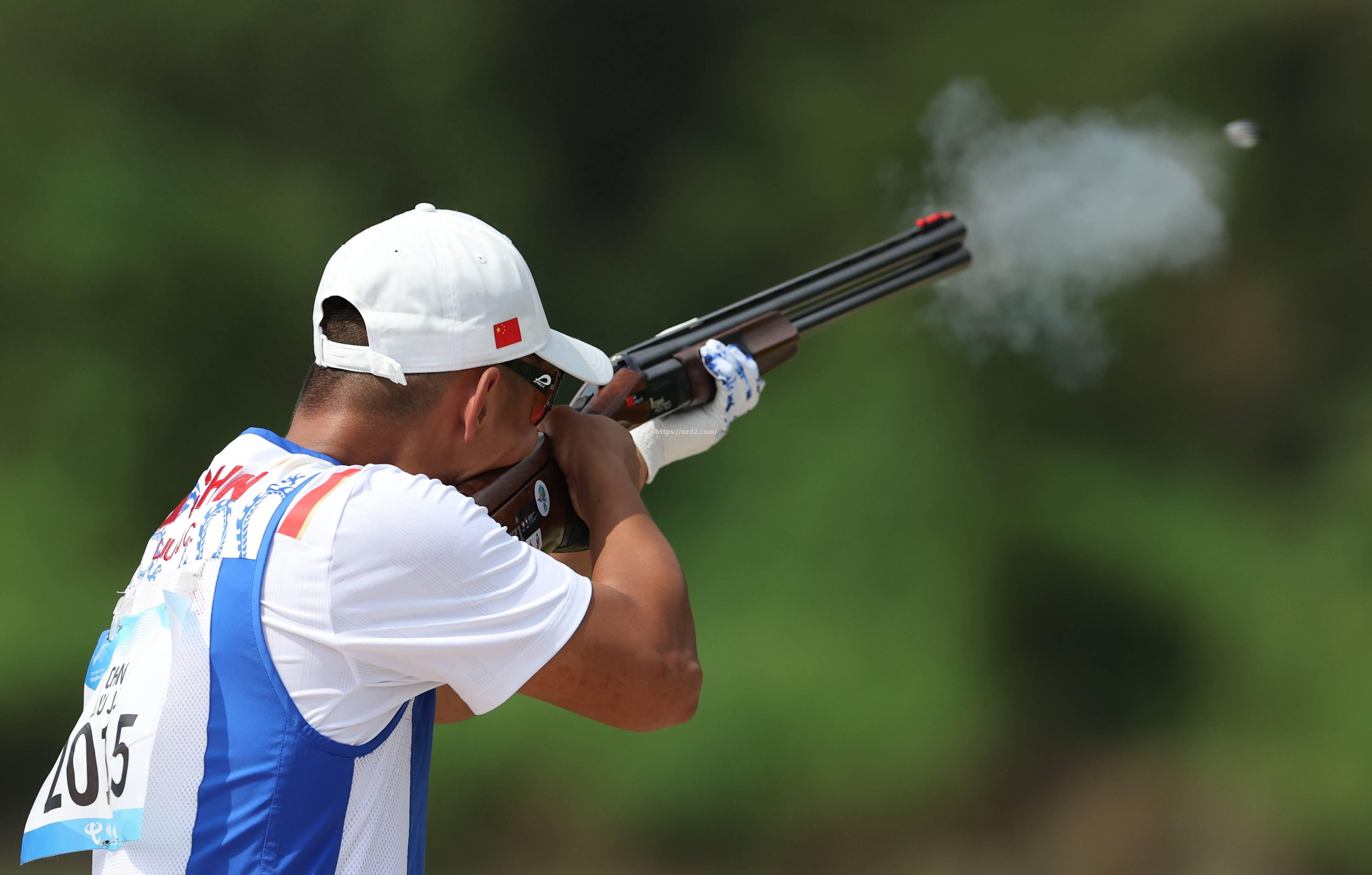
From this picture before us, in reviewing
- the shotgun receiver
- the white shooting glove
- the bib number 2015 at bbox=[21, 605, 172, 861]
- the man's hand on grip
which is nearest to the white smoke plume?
the shotgun receiver

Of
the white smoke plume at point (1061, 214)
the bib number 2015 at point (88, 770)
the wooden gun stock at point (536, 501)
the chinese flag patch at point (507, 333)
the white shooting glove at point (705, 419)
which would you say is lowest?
the bib number 2015 at point (88, 770)

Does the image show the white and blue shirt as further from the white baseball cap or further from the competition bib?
the white baseball cap

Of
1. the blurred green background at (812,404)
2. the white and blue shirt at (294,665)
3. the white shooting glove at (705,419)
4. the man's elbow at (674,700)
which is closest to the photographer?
the white and blue shirt at (294,665)

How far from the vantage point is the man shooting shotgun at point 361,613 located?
1.03 metres

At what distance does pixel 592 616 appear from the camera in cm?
113

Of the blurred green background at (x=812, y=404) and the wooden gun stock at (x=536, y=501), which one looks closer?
the wooden gun stock at (x=536, y=501)

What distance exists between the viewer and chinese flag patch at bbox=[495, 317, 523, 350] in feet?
4.11

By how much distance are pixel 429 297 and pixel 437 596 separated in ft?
1.17

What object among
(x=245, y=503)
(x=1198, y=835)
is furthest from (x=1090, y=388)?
(x=245, y=503)

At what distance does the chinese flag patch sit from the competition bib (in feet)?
A: 1.46

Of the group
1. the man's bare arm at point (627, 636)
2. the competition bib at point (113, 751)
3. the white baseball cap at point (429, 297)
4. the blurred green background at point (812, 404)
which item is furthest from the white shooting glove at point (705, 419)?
the blurred green background at point (812, 404)

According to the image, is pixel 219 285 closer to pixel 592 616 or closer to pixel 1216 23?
pixel 592 616

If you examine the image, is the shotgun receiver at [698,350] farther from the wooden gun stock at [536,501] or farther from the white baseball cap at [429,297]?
the white baseball cap at [429,297]

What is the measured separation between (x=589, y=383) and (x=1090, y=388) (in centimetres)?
251
